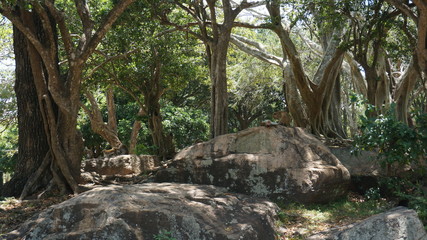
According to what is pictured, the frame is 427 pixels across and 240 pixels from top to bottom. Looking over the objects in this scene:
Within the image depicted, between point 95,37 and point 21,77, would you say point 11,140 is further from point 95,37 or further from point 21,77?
point 95,37

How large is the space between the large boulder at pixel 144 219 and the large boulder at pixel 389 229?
44.3 inches

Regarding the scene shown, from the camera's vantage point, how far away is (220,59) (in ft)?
37.2

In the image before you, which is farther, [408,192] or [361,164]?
[361,164]

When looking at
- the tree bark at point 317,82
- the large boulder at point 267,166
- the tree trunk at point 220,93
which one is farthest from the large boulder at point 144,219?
the tree bark at point 317,82

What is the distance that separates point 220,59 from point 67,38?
397 cm

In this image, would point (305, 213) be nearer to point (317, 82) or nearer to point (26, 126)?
point (26, 126)

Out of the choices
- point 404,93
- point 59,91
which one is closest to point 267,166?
point 59,91

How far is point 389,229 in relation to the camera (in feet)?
14.9

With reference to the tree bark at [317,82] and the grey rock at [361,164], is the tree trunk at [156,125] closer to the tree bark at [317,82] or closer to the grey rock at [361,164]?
the tree bark at [317,82]

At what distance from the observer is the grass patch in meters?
5.96

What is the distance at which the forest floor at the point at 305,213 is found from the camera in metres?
6.05

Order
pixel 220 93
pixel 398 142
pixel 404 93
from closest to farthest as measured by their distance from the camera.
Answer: pixel 398 142
pixel 220 93
pixel 404 93

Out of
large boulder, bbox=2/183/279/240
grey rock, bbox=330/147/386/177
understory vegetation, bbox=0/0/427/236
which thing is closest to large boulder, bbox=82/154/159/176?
understory vegetation, bbox=0/0/427/236

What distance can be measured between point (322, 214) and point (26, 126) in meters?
5.90
